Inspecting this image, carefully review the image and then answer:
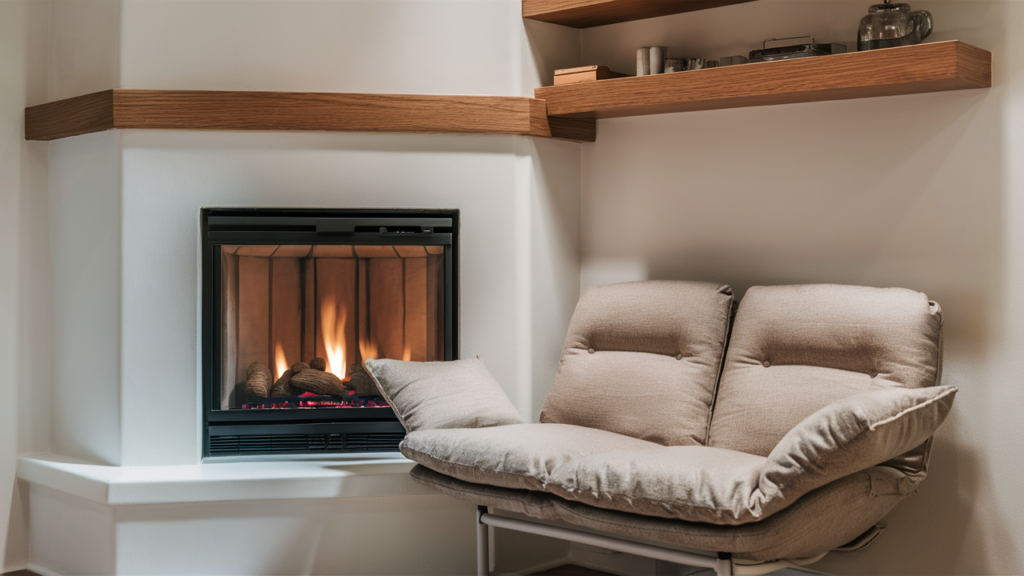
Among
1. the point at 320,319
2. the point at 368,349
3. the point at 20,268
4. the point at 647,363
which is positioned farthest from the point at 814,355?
the point at 20,268

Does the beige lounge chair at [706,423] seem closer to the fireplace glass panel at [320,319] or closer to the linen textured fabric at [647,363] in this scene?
the linen textured fabric at [647,363]

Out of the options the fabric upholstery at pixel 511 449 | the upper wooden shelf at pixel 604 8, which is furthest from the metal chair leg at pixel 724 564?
the upper wooden shelf at pixel 604 8

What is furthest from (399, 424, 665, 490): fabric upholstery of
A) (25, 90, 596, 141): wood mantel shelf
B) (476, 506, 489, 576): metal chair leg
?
(25, 90, 596, 141): wood mantel shelf

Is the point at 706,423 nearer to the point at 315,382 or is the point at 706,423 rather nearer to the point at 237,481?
the point at 315,382

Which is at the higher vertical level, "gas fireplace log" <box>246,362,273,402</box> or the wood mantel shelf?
the wood mantel shelf

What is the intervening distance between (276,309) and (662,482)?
150 cm

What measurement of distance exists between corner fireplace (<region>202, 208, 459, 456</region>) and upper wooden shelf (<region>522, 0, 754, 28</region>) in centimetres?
73

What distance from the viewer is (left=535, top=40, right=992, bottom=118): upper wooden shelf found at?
227 centimetres

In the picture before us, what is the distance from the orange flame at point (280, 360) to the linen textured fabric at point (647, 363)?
2.90ft

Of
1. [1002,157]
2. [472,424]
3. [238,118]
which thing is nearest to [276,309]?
[238,118]

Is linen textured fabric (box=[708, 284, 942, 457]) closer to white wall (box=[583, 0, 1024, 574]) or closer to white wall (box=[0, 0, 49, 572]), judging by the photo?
white wall (box=[583, 0, 1024, 574])

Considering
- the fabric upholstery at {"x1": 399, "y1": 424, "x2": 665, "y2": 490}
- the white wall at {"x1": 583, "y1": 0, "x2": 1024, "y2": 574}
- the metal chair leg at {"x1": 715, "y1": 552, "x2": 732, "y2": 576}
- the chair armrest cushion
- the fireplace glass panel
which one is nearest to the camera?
the chair armrest cushion

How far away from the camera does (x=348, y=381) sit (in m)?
2.97

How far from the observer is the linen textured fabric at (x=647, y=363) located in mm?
2570
